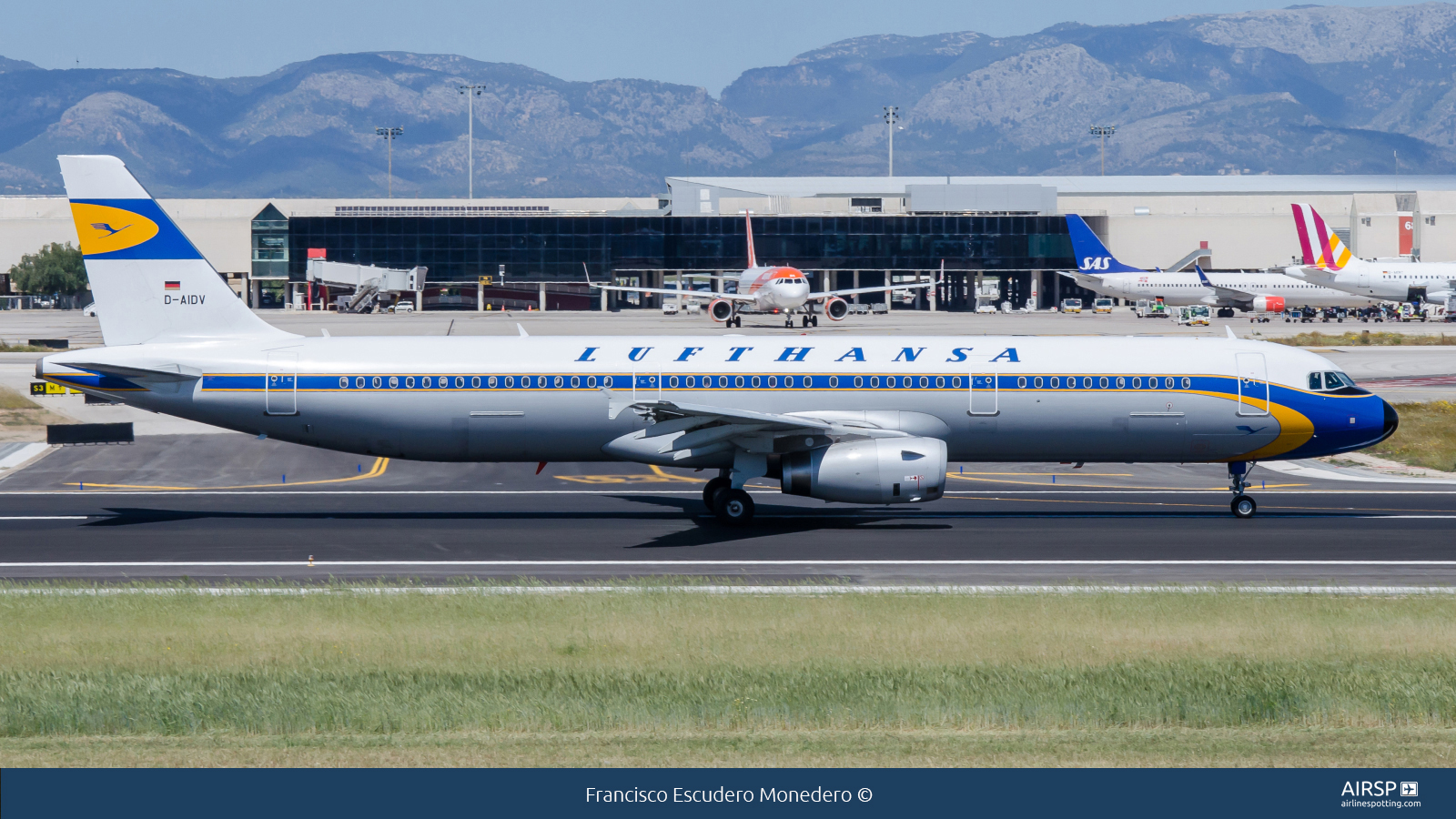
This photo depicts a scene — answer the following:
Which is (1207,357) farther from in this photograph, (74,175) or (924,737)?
(74,175)

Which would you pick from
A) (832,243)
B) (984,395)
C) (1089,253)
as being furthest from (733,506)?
(832,243)

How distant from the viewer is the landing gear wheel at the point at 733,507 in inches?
1191

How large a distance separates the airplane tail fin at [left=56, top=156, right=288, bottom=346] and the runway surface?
4.38m

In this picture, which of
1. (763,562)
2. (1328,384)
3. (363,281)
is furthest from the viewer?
(363,281)

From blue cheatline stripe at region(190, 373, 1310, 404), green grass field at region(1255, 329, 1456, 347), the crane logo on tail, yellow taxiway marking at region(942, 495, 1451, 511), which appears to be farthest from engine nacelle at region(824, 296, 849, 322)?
the crane logo on tail

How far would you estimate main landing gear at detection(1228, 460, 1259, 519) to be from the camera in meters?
31.4

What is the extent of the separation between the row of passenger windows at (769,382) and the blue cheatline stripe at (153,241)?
537 centimetres

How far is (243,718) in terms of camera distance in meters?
14.0

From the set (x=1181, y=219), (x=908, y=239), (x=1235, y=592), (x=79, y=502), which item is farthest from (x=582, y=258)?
(x=1235, y=592)

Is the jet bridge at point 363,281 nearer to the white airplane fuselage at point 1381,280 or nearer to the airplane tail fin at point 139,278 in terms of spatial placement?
the white airplane fuselage at point 1381,280

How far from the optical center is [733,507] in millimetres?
30266

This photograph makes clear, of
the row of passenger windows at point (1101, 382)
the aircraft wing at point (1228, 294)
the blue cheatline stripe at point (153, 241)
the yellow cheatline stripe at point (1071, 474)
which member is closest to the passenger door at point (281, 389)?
the blue cheatline stripe at point (153, 241)

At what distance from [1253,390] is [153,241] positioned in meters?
25.3

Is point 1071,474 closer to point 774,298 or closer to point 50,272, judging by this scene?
point 774,298
